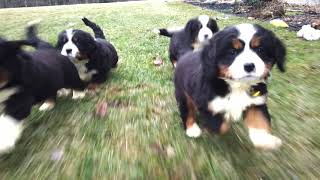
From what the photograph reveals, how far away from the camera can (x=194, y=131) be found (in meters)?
3.89

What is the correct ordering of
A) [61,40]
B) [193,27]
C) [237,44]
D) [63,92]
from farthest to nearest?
[193,27] < [61,40] < [63,92] < [237,44]

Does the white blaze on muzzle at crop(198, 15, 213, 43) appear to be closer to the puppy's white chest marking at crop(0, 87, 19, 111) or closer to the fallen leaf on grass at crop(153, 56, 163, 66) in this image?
the fallen leaf on grass at crop(153, 56, 163, 66)

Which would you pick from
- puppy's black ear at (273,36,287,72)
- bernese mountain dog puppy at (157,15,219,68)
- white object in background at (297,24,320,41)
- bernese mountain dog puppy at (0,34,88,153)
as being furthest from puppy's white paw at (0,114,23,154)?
white object in background at (297,24,320,41)

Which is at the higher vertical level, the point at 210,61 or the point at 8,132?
the point at 210,61

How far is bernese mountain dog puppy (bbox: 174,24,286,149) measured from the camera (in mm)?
3146

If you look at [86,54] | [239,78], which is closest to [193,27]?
[86,54]

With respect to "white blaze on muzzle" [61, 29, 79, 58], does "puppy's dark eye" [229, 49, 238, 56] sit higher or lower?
higher

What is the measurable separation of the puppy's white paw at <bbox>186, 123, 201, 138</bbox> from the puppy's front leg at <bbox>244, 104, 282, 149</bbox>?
23.5 inches

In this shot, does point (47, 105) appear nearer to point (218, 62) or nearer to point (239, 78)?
point (218, 62)

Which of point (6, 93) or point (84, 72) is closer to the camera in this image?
point (6, 93)

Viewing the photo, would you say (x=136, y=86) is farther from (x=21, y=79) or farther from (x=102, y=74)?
(x=21, y=79)

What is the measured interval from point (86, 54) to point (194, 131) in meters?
2.19

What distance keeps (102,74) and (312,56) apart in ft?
10.8

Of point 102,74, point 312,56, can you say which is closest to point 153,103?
point 102,74
